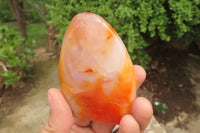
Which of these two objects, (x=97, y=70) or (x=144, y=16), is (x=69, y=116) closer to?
(x=97, y=70)

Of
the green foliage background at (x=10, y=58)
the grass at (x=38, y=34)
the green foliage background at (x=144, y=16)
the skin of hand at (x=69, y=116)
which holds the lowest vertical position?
the grass at (x=38, y=34)

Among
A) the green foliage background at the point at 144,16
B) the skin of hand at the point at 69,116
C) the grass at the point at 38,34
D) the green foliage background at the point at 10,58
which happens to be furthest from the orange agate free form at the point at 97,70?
the grass at the point at 38,34

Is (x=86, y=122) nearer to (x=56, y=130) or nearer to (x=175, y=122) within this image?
(x=56, y=130)

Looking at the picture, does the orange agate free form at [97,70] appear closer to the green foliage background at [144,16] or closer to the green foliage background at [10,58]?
the green foliage background at [144,16]

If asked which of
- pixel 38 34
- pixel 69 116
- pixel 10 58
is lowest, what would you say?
pixel 38 34

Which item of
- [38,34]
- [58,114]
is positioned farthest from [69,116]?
[38,34]

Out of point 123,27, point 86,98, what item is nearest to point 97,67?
point 86,98

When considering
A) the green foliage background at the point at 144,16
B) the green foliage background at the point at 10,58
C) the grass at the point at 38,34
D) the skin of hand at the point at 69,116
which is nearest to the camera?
the skin of hand at the point at 69,116
